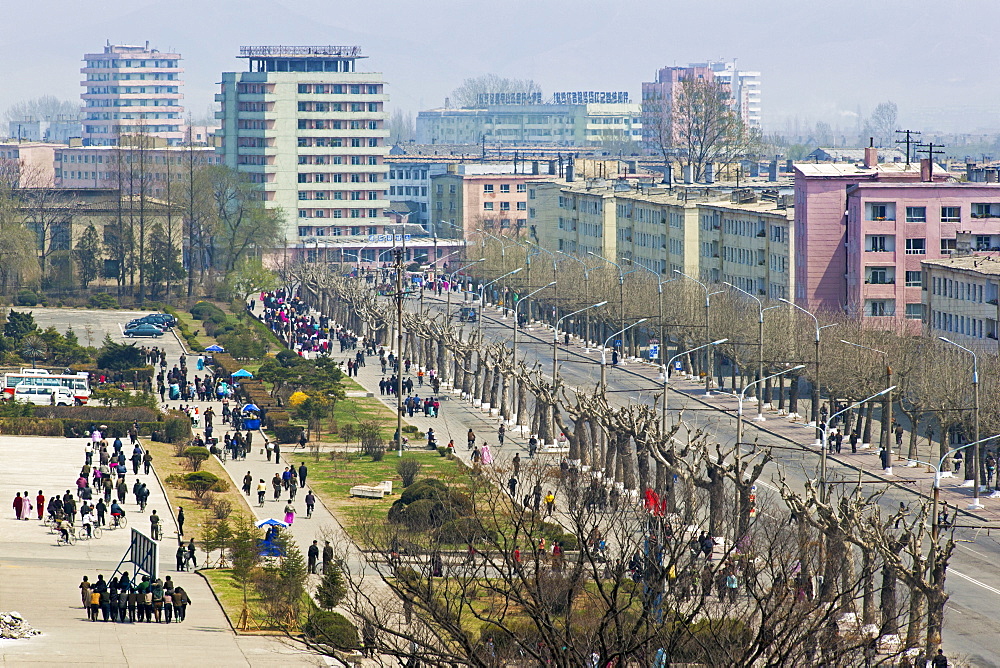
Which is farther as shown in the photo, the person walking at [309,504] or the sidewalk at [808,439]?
the sidewalk at [808,439]

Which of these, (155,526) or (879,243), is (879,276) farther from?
(155,526)

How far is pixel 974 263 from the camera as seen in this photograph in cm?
9462

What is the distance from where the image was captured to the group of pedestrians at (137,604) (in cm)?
5009

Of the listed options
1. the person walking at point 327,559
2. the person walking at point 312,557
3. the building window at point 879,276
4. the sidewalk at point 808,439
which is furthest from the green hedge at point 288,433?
the building window at point 879,276

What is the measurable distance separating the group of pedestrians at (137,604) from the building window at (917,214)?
69849 mm

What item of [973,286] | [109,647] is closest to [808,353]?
[973,286]

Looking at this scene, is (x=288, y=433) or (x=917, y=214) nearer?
(x=288, y=433)

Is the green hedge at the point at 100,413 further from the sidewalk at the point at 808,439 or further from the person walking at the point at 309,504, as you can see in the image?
the sidewalk at the point at 808,439

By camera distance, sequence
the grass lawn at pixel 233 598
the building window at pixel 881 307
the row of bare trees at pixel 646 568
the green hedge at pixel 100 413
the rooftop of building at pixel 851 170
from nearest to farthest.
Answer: the row of bare trees at pixel 646 568 → the grass lawn at pixel 233 598 → the green hedge at pixel 100 413 → the building window at pixel 881 307 → the rooftop of building at pixel 851 170

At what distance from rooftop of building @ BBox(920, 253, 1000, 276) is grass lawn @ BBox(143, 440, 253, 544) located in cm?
4113

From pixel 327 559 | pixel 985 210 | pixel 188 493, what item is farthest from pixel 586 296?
pixel 327 559

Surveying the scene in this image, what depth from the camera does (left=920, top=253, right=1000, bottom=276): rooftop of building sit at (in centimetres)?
9143

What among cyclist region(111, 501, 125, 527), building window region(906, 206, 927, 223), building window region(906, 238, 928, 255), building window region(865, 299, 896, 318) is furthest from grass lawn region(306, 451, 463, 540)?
building window region(906, 206, 927, 223)

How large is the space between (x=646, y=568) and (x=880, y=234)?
6850 cm
